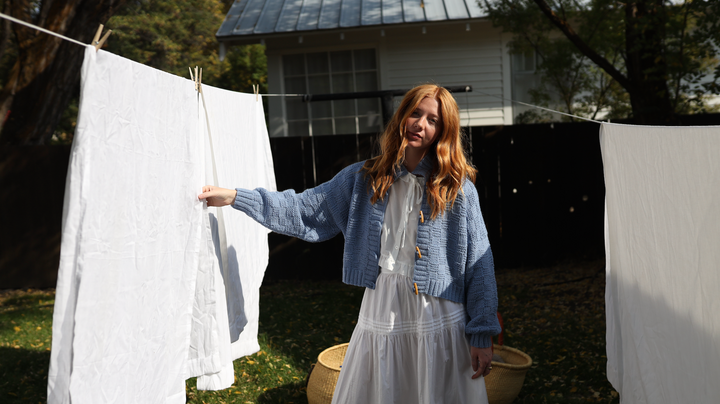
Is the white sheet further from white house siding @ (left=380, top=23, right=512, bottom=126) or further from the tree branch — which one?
white house siding @ (left=380, top=23, right=512, bottom=126)

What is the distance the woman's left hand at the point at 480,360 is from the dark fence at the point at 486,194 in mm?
4131

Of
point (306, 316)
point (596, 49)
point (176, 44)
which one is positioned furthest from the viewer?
point (176, 44)

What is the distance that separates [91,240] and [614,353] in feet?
8.16

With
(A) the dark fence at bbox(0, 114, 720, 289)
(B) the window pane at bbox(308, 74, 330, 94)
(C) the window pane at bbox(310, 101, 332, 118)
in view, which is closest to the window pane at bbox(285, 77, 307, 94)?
(B) the window pane at bbox(308, 74, 330, 94)

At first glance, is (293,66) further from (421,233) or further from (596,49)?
(421,233)

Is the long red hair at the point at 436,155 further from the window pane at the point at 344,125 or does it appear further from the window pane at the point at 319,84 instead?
the window pane at the point at 319,84

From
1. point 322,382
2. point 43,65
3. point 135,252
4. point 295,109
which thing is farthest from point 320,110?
point 135,252

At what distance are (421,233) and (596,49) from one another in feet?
20.7

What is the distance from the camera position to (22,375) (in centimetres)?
378

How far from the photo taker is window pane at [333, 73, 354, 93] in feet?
28.0

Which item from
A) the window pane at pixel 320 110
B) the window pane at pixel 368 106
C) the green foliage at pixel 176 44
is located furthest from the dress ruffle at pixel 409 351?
the green foliage at pixel 176 44

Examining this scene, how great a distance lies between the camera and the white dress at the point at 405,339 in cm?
204

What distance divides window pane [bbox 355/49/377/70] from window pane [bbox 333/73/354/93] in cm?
20

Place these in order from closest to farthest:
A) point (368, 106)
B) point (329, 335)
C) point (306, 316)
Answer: point (329, 335) → point (306, 316) → point (368, 106)
